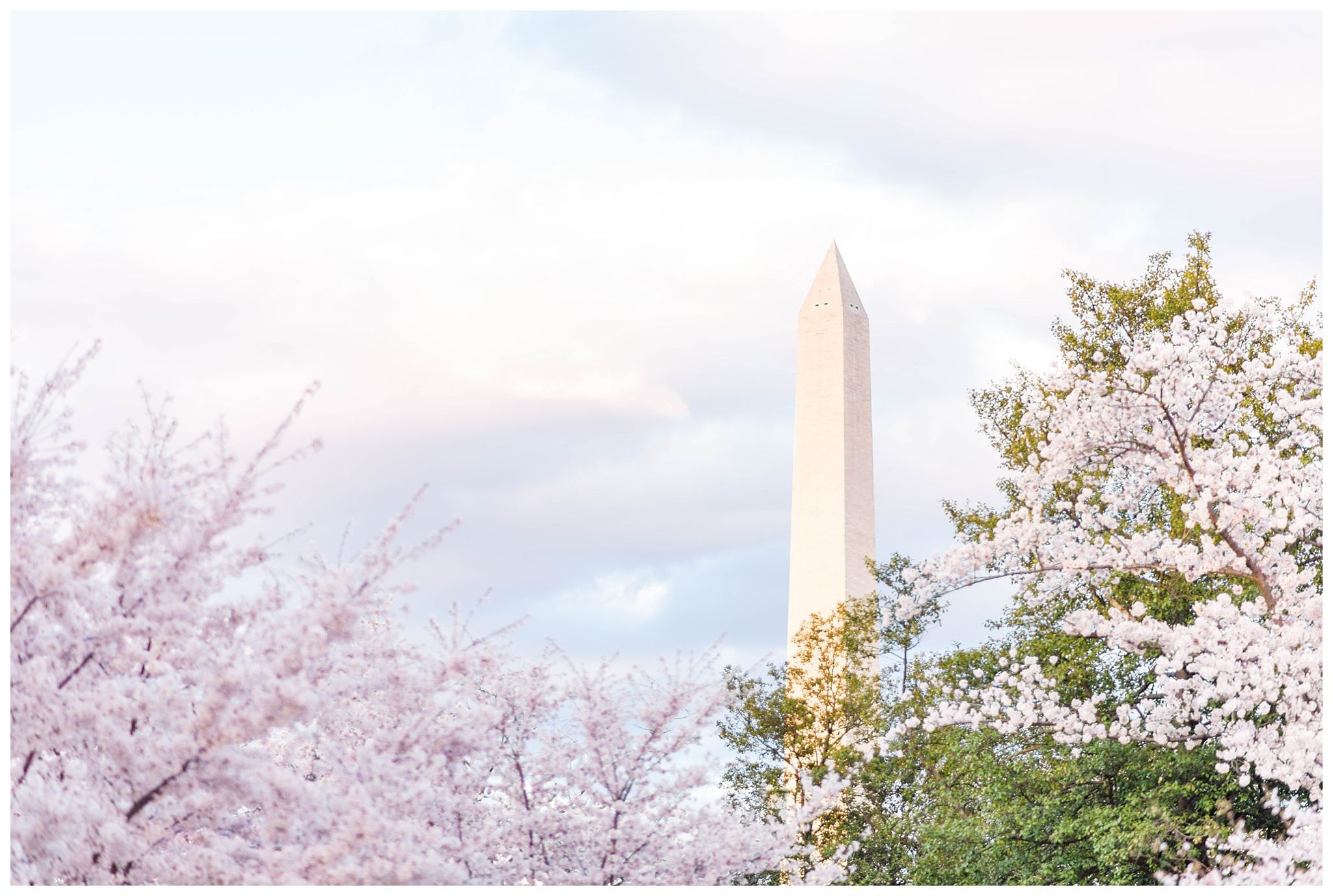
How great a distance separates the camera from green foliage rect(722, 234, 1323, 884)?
40.6 feet

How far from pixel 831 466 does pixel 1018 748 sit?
285 inches

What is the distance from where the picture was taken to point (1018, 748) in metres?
13.6

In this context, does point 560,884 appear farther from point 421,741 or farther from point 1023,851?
point 1023,851

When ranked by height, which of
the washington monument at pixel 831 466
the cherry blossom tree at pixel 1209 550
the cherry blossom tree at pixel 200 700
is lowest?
the cherry blossom tree at pixel 200 700

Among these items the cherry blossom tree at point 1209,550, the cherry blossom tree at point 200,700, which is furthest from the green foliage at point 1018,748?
the cherry blossom tree at point 200,700

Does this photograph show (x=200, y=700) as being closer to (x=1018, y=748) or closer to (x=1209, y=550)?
(x=1209, y=550)

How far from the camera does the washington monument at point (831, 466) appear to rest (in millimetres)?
19891

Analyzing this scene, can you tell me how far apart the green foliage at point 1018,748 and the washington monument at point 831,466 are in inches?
53.2

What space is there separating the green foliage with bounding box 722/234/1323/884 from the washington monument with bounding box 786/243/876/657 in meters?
1.35

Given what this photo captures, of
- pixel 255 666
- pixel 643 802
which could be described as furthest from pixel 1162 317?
pixel 255 666

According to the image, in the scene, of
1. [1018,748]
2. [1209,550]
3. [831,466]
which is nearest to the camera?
[1209,550]

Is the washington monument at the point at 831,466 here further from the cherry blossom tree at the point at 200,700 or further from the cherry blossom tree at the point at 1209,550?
the cherry blossom tree at the point at 200,700

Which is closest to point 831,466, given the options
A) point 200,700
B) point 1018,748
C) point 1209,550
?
point 1018,748

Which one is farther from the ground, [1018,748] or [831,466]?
[831,466]
